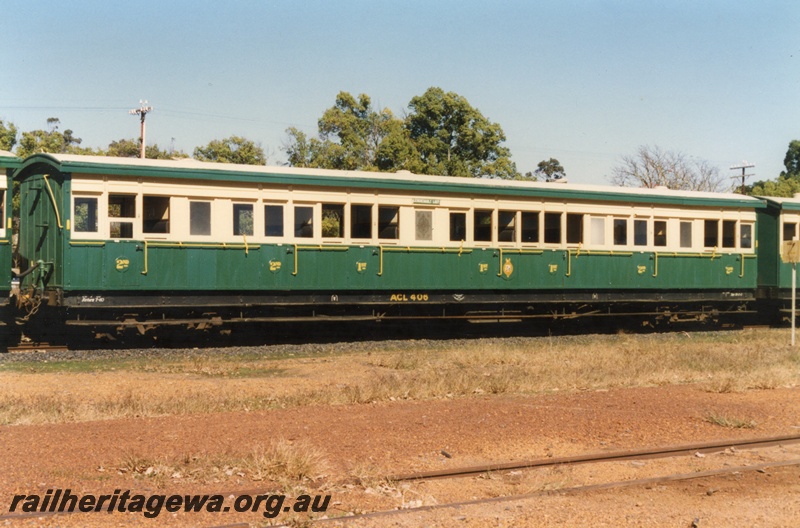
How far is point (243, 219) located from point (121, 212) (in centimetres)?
237

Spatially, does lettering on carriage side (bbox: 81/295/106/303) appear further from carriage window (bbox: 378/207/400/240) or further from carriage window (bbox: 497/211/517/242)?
carriage window (bbox: 497/211/517/242)

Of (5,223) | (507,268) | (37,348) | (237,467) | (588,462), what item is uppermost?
(5,223)

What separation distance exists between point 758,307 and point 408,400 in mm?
17161

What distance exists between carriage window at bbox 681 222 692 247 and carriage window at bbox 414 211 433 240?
24.2 ft

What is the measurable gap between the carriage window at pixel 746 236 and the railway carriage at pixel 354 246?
0.12 feet

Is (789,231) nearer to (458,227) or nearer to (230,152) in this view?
(458,227)

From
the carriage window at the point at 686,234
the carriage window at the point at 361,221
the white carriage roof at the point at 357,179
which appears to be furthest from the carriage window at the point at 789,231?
the carriage window at the point at 361,221

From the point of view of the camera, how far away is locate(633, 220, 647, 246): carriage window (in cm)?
2130

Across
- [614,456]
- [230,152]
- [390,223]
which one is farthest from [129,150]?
[614,456]

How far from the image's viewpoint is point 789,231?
2314 cm

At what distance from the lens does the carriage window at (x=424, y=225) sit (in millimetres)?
18781

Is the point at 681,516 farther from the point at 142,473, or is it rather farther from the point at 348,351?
the point at 348,351

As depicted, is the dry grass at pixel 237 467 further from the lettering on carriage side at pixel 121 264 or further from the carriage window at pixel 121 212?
the carriage window at pixel 121 212

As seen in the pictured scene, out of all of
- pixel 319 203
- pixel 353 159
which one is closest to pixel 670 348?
pixel 319 203
